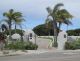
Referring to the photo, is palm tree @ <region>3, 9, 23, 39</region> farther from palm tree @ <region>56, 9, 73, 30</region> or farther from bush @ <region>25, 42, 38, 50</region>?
bush @ <region>25, 42, 38, 50</region>

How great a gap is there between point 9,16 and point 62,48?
21.0 meters

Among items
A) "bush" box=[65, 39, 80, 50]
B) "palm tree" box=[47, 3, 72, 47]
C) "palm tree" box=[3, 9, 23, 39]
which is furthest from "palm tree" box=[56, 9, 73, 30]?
"palm tree" box=[3, 9, 23, 39]

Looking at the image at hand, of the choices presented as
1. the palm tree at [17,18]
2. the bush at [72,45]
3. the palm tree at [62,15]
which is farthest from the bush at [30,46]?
the palm tree at [17,18]

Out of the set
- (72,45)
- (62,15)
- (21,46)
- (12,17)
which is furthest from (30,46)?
(12,17)

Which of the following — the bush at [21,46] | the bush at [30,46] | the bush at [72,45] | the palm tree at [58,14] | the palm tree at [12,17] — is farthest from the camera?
the palm tree at [12,17]

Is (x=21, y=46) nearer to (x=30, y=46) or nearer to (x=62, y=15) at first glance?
(x=30, y=46)

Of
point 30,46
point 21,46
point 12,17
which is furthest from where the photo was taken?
point 12,17

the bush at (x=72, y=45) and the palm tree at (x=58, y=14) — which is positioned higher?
the palm tree at (x=58, y=14)

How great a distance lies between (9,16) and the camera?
75562 millimetres

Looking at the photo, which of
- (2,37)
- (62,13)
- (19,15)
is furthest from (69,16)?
(2,37)

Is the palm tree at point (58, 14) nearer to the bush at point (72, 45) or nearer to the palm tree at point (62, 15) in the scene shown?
the palm tree at point (62, 15)

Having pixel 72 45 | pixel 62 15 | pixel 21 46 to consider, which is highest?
pixel 62 15

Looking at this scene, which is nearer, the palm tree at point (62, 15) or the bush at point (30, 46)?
the bush at point (30, 46)

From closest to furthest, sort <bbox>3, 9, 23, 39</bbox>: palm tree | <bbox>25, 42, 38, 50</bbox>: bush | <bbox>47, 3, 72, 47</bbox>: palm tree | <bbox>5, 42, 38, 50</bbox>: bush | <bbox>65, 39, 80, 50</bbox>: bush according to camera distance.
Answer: <bbox>5, 42, 38, 50</bbox>: bush < <bbox>25, 42, 38, 50</bbox>: bush < <bbox>65, 39, 80, 50</bbox>: bush < <bbox>47, 3, 72, 47</bbox>: palm tree < <bbox>3, 9, 23, 39</bbox>: palm tree
